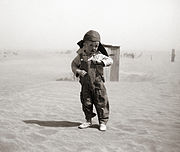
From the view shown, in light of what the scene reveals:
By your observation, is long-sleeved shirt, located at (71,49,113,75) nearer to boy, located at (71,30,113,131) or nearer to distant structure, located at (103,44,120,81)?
boy, located at (71,30,113,131)

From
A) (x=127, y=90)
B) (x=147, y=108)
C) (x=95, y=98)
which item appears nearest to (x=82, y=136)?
(x=95, y=98)

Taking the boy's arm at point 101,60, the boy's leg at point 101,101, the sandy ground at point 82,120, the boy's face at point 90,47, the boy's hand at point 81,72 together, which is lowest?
the sandy ground at point 82,120

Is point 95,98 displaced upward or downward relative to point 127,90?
upward

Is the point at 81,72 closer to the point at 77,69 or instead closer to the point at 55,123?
the point at 77,69

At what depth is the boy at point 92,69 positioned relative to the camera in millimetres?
3989

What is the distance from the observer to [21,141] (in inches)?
150

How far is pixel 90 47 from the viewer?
401cm

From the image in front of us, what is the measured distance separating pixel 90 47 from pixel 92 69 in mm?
304

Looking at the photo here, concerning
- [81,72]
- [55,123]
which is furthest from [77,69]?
[55,123]

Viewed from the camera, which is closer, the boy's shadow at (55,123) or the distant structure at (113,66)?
the boy's shadow at (55,123)

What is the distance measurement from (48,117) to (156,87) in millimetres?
4576

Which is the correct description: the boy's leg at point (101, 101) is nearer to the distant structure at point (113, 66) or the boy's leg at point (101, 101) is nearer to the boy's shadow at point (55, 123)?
the boy's shadow at point (55, 123)

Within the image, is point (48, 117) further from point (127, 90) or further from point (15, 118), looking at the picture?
point (127, 90)

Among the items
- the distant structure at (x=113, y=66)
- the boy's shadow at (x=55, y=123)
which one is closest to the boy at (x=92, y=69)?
the boy's shadow at (x=55, y=123)
